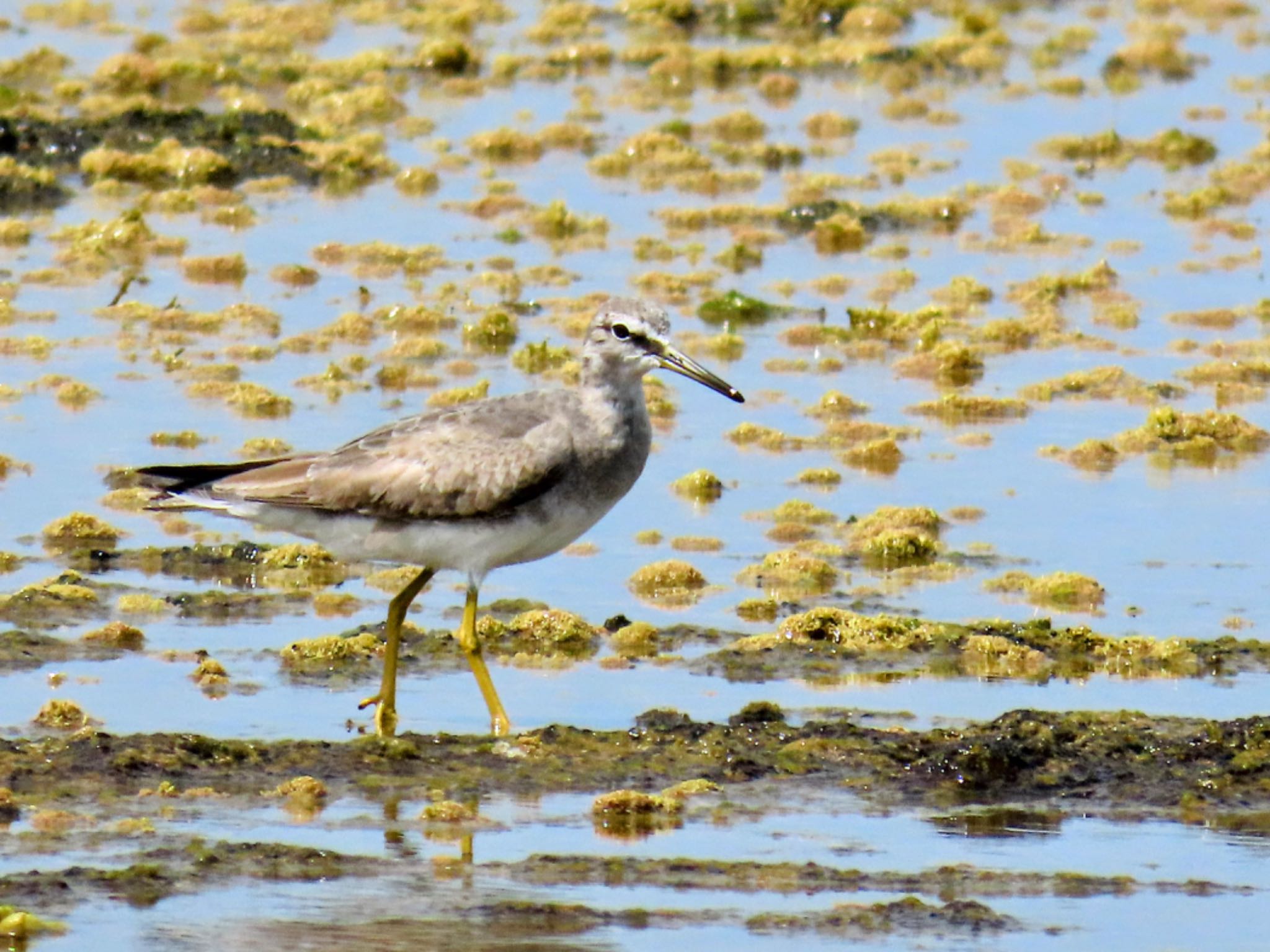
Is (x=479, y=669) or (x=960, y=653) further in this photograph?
(x=960, y=653)

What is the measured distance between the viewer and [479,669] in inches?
441

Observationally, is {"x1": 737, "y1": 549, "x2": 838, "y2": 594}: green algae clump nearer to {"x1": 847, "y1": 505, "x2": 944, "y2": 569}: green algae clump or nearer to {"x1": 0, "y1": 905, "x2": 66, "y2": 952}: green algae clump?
{"x1": 847, "y1": 505, "x2": 944, "y2": 569}: green algae clump

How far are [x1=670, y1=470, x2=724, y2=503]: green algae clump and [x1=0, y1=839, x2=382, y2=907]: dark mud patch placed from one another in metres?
6.16

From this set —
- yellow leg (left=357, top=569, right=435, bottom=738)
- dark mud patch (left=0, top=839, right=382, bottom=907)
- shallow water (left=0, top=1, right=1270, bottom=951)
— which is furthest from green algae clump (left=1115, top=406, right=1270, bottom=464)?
dark mud patch (left=0, top=839, right=382, bottom=907)

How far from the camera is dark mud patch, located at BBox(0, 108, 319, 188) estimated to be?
22031 millimetres

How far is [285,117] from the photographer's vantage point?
23.6 metres

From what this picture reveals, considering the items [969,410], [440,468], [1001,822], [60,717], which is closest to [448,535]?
[440,468]

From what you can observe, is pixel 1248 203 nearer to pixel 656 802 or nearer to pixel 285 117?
pixel 285 117

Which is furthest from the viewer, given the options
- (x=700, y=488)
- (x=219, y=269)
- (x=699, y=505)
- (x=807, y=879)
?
(x=219, y=269)

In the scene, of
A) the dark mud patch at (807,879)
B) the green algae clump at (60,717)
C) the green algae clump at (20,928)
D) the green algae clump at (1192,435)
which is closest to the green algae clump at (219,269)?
the green algae clump at (1192,435)

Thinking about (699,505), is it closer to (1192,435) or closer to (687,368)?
(687,368)

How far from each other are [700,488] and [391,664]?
4.12 m

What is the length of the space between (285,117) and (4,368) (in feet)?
24.2

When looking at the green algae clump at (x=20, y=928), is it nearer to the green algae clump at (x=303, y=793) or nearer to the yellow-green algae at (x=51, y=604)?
the green algae clump at (x=303, y=793)
